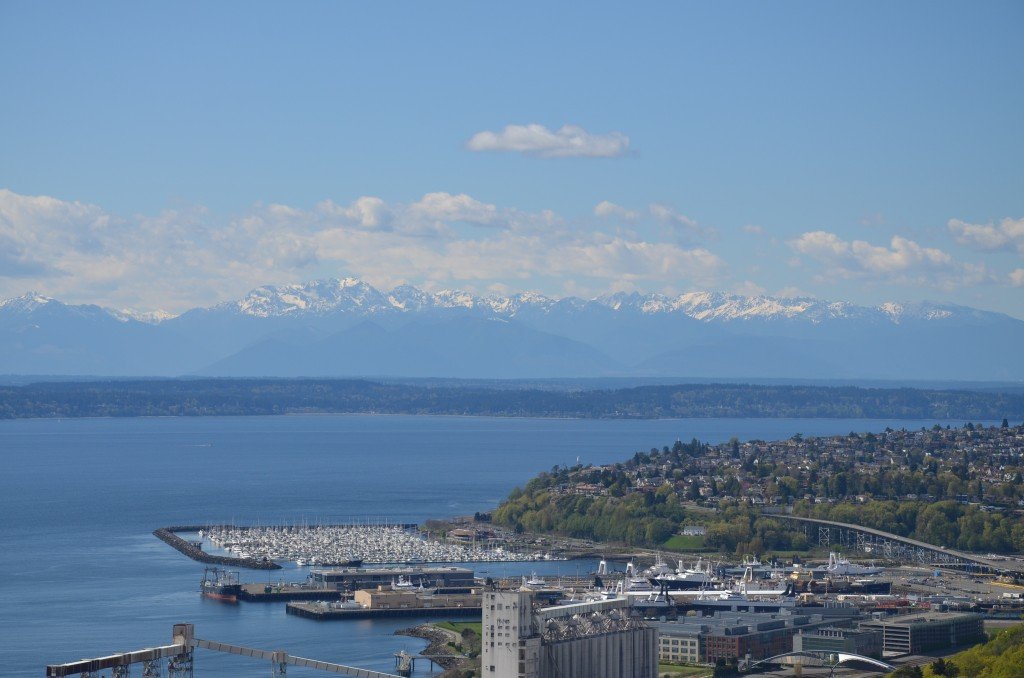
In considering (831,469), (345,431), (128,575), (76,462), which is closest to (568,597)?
(128,575)

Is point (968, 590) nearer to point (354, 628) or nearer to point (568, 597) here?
point (568, 597)

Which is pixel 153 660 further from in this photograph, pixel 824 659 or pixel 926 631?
pixel 926 631

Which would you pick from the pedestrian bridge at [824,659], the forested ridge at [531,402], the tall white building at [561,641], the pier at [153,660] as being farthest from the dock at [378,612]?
the forested ridge at [531,402]

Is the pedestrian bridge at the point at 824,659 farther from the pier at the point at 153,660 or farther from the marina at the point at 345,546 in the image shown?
the marina at the point at 345,546

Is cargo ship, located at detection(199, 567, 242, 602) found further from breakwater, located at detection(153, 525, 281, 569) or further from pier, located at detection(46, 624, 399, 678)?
pier, located at detection(46, 624, 399, 678)

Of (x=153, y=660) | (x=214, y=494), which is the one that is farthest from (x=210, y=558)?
(x=153, y=660)
